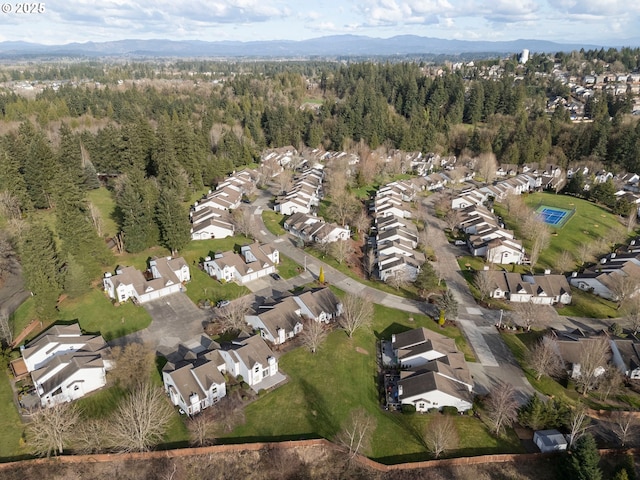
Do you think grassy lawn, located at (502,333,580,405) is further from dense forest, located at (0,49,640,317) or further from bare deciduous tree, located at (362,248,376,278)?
dense forest, located at (0,49,640,317)

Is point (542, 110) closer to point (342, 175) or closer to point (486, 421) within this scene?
point (342, 175)

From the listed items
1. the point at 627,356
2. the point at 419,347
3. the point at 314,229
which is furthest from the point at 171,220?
the point at 627,356

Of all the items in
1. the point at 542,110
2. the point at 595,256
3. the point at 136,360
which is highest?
the point at 542,110

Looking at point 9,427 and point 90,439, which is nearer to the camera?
point 90,439

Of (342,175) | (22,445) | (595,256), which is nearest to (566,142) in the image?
(595,256)

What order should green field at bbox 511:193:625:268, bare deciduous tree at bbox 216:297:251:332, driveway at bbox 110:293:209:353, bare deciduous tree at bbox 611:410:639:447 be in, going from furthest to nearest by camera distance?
green field at bbox 511:193:625:268
bare deciduous tree at bbox 216:297:251:332
driveway at bbox 110:293:209:353
bare deciduous tree at bbox 611:410:639:447

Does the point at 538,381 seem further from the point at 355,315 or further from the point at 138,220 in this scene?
the point at 138,220

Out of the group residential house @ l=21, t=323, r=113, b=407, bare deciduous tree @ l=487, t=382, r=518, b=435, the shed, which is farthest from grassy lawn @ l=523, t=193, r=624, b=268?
residential house @ l=21, t=323, r=113, b=407
